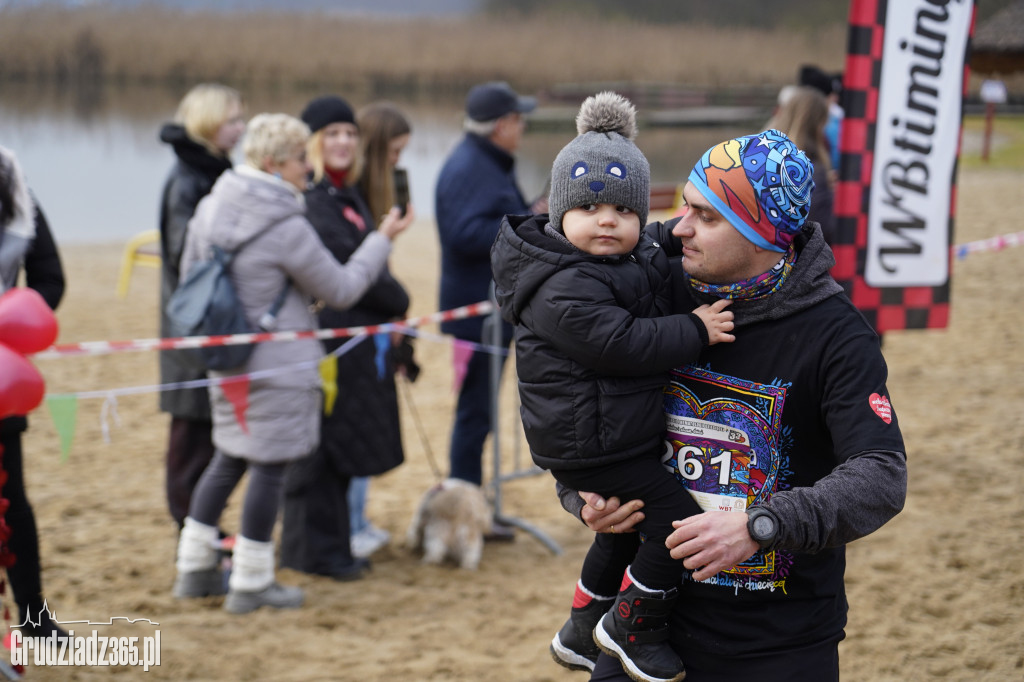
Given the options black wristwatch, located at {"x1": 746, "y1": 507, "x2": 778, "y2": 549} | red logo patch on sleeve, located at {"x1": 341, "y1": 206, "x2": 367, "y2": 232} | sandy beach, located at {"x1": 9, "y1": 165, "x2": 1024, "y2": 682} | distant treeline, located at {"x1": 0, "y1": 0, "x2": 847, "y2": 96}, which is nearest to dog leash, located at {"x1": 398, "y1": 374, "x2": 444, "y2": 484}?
sandy beach, located at {"x1": 9, "y1": 165, "x2": 1024, "y2": 682}

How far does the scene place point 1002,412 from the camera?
6.47m

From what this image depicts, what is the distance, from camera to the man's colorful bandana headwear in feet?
5.57

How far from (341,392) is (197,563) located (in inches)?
36.0

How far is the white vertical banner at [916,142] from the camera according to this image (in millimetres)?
4422

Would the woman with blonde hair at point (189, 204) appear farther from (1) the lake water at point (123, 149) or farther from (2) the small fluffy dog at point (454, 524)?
(1) the lake water at point (123, 149)

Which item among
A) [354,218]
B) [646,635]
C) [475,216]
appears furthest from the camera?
[475,216]

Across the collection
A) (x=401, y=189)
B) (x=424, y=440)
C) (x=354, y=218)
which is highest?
(x=401, y=189)

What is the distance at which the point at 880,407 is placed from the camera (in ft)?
5.41

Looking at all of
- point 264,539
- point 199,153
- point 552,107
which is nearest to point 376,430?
point 264,539

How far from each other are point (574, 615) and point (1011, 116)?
3309 centimetres

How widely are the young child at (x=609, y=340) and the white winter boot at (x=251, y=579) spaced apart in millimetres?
2163

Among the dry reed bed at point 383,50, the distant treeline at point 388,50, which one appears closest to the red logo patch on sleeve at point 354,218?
the distant treeline at point 388,50

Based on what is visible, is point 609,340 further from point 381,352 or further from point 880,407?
point 381,352

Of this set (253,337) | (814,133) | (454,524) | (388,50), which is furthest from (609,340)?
(388,50)
